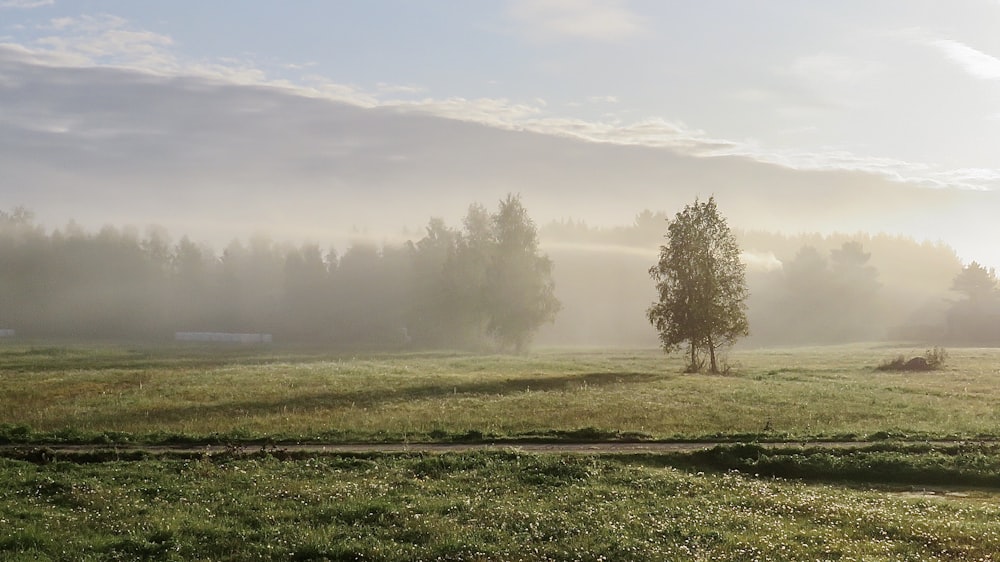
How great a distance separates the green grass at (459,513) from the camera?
17703 mm

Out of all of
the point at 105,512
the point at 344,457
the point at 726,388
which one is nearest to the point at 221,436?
the point at 344,457

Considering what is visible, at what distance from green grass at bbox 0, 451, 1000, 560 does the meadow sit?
0.08 meters

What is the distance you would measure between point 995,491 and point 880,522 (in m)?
8.74

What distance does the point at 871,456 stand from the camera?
29.5 metres

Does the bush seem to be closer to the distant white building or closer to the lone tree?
the lone tree

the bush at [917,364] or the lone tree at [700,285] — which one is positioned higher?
the lone tree at [700,285]

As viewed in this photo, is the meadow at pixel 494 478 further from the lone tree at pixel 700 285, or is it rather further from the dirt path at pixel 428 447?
the lone tree at pixel 700 285

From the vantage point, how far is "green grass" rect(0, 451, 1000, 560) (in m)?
17.7

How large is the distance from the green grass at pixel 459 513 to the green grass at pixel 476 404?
7260 mm

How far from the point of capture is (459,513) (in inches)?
810

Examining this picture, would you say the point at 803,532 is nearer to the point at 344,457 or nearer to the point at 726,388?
the point at 344,457

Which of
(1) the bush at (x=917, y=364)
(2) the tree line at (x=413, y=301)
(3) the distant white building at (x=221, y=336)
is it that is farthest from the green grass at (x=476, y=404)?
(3) the distant white building at (x=221, y=336)

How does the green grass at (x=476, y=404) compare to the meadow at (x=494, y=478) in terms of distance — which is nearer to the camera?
the meadow at (x=494, y=478)

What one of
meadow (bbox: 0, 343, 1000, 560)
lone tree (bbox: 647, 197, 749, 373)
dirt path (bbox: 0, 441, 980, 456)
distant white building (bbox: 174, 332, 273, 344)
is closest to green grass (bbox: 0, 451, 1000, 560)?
meadow (bbox: 0, 343, 1000, 560)
